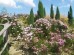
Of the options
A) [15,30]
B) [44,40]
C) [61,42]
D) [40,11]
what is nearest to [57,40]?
[61,42]

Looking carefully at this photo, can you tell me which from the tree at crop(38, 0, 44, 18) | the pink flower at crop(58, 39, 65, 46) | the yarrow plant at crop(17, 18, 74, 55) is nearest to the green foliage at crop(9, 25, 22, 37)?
the yarrow plant at crop(17, 18, 74, 55)

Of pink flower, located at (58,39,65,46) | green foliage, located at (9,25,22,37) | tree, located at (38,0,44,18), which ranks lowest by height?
pink flower, located at (58,39,65,46)

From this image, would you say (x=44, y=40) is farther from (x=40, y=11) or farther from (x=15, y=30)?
(x=40, y=11)

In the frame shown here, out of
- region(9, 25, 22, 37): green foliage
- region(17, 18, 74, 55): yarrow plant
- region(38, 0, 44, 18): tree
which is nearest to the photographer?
region(17, 18, 74, 55): yarrow plant

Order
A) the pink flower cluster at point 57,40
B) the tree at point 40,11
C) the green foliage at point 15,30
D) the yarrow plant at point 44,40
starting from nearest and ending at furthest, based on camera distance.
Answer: the yarrow plant at point 44,40, the pink flower cluster at point 57,40, the green foliage at point 15,30, the tree at point 40,11

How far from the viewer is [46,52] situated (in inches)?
455

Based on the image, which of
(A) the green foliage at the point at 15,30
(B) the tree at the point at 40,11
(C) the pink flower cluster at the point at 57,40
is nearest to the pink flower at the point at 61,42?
(C) the pink flower cluster at the point at 57,40

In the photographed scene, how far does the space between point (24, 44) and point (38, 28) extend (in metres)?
1.93

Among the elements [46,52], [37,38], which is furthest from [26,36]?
[46,52]

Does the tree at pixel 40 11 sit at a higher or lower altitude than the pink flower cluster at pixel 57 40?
higher

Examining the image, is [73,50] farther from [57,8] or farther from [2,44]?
[57,8]

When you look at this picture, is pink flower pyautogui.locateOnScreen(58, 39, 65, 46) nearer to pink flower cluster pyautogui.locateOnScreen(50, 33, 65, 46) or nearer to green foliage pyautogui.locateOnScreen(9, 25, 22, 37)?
pink flower cluster pyautogui.locateOnScreen(50, 33, 65, 46)

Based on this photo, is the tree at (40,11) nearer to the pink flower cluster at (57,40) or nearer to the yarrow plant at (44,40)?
the yarrow plant at (44,40)

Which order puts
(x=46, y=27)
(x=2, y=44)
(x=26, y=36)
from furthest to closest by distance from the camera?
(x=46, y=27) < (x=26, y=36) < (x=2, y=44)
